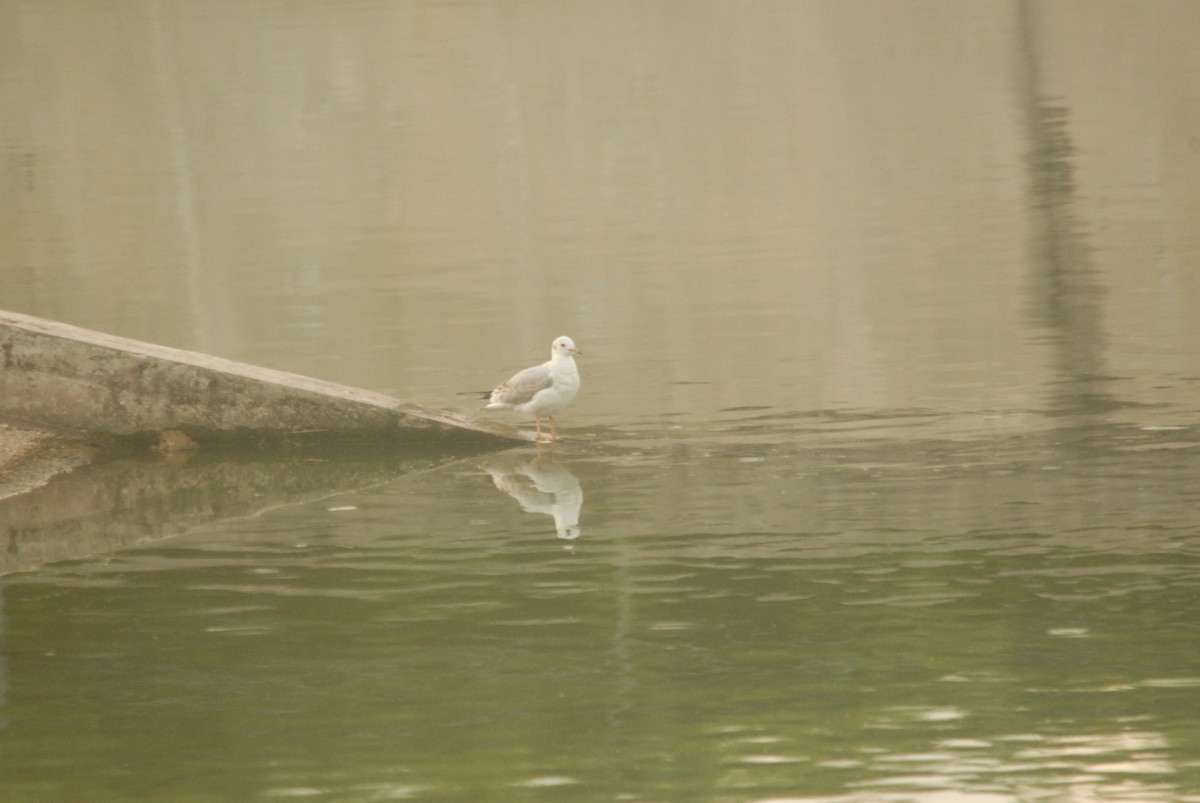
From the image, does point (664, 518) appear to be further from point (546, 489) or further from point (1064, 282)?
point (1064, 282)

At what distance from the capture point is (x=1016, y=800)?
7.49 meters

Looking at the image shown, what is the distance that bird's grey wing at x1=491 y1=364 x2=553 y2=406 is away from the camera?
44.5 feet

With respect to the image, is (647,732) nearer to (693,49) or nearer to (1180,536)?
(1180,536)

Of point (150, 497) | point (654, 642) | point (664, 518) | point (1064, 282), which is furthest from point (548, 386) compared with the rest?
point (1064, 282)

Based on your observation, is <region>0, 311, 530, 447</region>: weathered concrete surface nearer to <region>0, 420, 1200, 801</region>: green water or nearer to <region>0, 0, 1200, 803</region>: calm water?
<region>0, 0, 1200, 803</region>: calm water

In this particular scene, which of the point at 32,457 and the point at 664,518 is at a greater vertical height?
the point at 32,457

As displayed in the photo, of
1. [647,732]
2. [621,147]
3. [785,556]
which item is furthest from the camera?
[621,147]

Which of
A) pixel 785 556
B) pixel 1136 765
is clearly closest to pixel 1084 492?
pixel 785 556

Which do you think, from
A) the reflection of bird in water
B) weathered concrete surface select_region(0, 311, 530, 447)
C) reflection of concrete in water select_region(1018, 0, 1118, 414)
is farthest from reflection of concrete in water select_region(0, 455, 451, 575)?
reflection of concrete in water select_region(1018, 0, 1118, 414)

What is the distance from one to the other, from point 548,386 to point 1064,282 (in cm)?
841

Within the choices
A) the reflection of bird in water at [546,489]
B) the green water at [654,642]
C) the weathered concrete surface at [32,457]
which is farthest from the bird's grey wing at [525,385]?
the weathered concrete surface at [32,457]

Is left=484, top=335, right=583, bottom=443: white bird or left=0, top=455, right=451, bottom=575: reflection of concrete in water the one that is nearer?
left=0, top=455, right=451, bottom=575: reflection of concrete in water

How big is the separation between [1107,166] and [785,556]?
73.9 ft

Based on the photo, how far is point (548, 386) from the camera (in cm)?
1358
